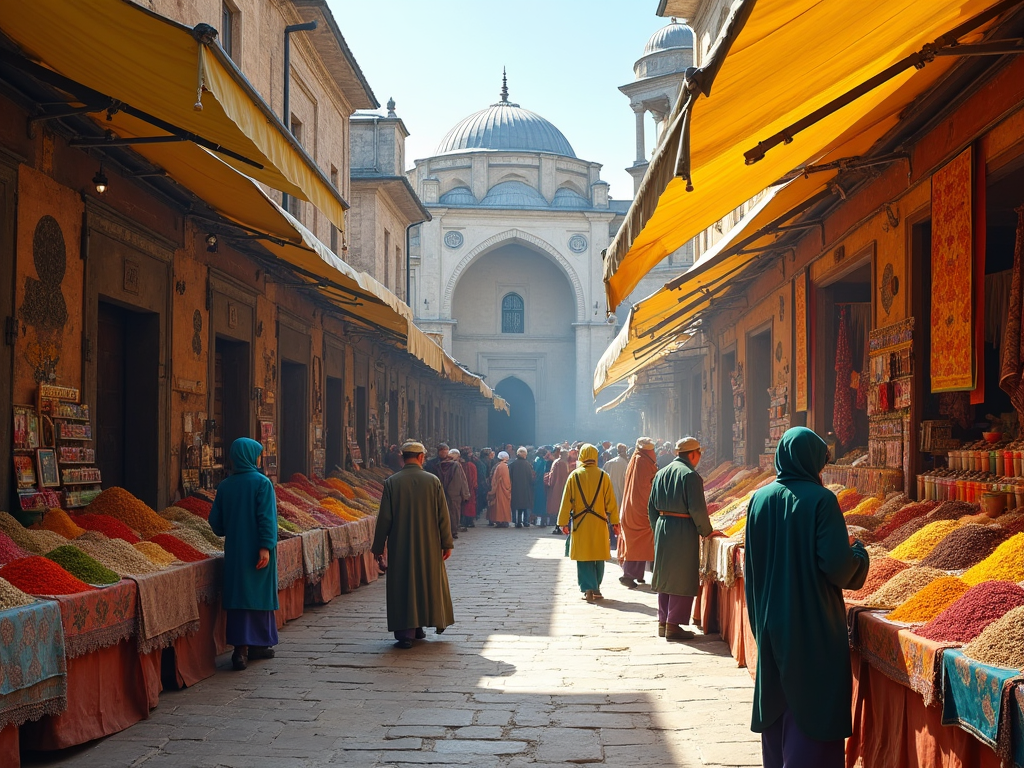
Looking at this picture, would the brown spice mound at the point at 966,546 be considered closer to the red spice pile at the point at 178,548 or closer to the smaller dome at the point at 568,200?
the red spice pile at the point at 178,548

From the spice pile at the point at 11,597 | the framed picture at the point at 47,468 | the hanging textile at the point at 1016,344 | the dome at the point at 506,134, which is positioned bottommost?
the spice pile at the point at 11,597

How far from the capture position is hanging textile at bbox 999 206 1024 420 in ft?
17.8

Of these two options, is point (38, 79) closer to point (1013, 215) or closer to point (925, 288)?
point (925, 288)

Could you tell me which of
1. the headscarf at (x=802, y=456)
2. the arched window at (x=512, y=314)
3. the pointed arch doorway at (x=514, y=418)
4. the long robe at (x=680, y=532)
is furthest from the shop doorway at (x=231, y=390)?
the arched window at (x=512, y=314)

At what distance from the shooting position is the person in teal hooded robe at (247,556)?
6.78m

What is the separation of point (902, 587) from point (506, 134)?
42857 millimetres

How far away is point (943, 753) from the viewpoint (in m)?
3.60

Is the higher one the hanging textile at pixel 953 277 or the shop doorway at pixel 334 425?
the hanging textile at pixel 953 277

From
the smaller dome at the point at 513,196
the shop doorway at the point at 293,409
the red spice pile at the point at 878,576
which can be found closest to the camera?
the red spice pile at the point at 878,576

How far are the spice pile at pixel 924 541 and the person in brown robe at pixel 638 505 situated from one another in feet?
15.7

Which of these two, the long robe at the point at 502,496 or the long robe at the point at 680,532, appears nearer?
the long robe at the point at 680,532

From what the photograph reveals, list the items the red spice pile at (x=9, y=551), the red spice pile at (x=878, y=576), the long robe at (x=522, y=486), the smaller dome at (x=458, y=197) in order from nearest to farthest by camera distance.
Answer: the red spice pile at (x=878, y=576), the red spice pile at (x=9, y=551), the long robe at (x=522, y=486), the smaller dome at (x=458, y=197)

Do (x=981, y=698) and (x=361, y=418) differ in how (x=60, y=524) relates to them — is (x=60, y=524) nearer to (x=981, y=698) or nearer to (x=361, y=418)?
(x=981, y=698)

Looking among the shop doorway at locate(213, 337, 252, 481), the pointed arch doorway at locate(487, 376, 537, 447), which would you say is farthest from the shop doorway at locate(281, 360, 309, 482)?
the pointed arch doorway at locate(487, 376, 537, 447)
